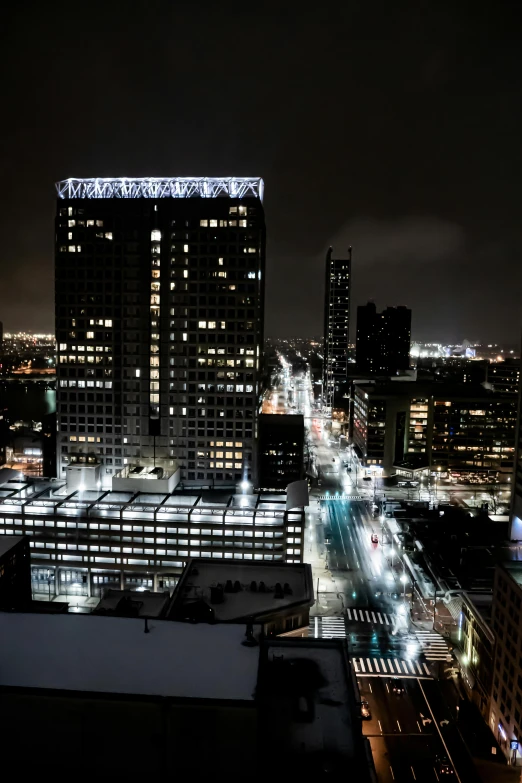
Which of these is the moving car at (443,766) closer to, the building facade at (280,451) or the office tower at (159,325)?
the office tower at (159,325)

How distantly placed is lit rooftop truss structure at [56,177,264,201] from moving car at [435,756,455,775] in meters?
87.7

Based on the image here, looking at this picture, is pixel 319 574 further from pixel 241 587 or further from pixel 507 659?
pixel 507 659

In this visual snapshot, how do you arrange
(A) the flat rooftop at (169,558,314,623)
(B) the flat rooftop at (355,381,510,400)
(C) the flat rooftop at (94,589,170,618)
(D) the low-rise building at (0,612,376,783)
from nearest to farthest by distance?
(D) the low-rise building at (0,612,376,783) → (A) the flat rooftop at (169,558,314,623) → (C) the flat rooftop at (94,589,170,618) → (B) the flat rooftop at (355,381,510,400)

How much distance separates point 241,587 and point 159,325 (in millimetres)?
58749

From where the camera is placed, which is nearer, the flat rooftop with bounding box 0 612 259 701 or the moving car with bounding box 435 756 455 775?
the flat rooftop with bounding box 0 612 259 701

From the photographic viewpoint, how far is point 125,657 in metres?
26.7

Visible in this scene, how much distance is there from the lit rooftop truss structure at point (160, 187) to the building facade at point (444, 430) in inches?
2431

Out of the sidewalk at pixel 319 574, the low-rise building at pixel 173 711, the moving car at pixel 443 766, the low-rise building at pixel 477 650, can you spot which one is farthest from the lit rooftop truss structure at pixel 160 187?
the moving car at pixel 443 766

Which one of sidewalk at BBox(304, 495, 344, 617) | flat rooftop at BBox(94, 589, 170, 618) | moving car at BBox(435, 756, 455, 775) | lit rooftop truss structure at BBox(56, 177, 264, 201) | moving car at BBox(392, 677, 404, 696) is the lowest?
moving car at BBox(392, 677, 404, 696)

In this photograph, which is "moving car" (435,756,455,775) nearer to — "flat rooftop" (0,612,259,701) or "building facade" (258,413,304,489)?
"flat rooftop" (0,612,259,701)

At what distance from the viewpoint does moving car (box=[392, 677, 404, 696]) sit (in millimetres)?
48750

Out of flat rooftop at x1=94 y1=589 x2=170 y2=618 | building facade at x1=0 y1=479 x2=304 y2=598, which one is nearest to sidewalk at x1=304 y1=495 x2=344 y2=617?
building facade at x1=0 y1=479 x2=304 y2=598

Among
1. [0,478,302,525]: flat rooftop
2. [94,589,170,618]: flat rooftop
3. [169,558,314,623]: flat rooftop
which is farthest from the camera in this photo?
[0,478,302,525]: flat rooftop

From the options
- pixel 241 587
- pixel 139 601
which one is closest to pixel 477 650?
pixel 241 587
